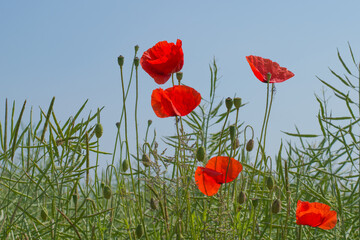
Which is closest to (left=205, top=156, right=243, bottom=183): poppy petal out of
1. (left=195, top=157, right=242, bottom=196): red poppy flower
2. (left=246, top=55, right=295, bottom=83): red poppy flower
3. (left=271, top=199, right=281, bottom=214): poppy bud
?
(left=195, top=157, right=242, bottom=196): red poppy flower

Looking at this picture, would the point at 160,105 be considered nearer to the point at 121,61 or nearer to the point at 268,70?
the point at 121,61

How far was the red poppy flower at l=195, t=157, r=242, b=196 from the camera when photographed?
41.8 inches

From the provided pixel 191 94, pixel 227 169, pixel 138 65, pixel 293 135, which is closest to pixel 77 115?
pixel 138 65

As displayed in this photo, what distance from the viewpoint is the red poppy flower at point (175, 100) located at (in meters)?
1.07

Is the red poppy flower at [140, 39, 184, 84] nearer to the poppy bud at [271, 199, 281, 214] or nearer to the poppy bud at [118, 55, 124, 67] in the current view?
the poppy bud at [118, 55, 124, 67]

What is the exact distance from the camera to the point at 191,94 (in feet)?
3.52

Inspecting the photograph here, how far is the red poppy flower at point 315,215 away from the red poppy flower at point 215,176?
7.2 inches

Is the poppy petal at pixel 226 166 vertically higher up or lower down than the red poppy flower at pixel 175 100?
lower down

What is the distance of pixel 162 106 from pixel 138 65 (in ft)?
0.53

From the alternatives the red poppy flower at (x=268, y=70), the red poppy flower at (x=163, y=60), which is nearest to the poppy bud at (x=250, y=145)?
the red poppy flower at (x=268, y=70)

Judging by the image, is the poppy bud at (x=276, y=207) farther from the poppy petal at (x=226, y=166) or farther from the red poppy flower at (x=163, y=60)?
the red poppy flower at (x=163, y=60)

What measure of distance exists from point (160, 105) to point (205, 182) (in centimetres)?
21

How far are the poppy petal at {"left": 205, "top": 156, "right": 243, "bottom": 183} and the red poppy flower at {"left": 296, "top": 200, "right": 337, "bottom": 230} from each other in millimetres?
176

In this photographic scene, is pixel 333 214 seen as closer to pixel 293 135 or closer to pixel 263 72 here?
pixel 293 135
